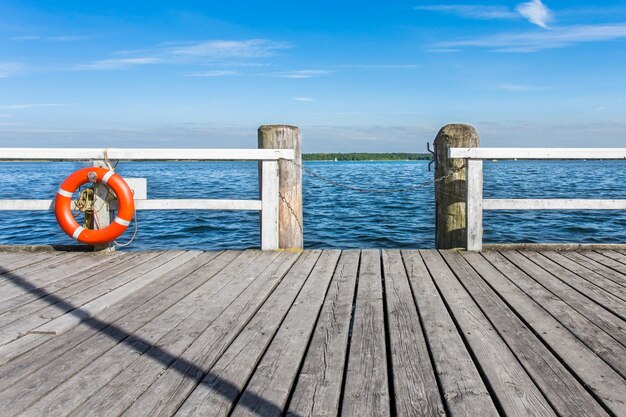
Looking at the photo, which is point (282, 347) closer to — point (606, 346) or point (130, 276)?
point (606, 346)

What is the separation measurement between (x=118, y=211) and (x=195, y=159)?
0.80 metres

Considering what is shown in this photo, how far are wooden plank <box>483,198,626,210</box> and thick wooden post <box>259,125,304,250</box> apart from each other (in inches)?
67.6

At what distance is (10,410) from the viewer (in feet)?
5.65

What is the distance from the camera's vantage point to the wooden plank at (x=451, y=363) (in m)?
1.75

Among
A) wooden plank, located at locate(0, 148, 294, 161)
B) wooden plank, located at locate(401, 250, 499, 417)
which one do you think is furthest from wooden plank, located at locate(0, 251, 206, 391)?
wooden plank, located at locate(401, 250, 499, 417)

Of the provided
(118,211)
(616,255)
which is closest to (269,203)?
(118,211)

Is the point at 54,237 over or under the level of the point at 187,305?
under

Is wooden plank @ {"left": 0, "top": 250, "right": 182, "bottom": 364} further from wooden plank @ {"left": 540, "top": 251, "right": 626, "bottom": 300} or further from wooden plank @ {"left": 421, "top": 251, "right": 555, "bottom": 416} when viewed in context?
wooden plank @ {"left": 540, "top": 251, "right": 626, "bottom": 300}

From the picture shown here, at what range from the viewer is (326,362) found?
6.93 ft

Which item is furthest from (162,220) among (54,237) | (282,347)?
(282,347)

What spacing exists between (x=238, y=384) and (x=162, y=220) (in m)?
11.5

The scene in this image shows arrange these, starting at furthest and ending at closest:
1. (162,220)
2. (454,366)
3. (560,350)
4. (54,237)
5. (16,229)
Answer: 1. (162,220)
2. (16,229)
3. (54,237)
4. (560,350)
5. (454,366)

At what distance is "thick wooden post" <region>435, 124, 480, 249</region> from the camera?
4570 millimetres

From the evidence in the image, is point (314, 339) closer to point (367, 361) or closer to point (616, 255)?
point (367, 361)
